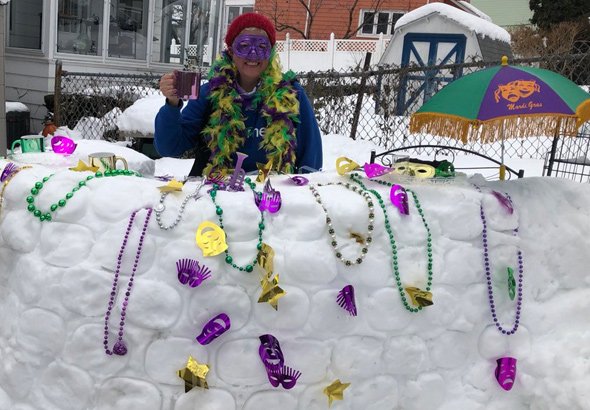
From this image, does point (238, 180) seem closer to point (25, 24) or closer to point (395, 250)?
point (395, 250)

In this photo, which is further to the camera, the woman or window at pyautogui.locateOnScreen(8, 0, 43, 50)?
window at pyautogui.locateOnScreen(8, 0, 43, 50)

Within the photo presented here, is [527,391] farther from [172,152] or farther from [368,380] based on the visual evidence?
[172,152]

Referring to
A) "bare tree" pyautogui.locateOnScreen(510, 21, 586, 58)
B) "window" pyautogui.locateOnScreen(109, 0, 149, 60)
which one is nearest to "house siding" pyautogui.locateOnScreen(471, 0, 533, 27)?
"bare tree" pyautogui.locateOnScreen(510, 21, 586, 58)

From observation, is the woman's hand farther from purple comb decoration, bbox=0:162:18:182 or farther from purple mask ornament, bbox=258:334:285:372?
purple mask ornament, bbox=258:334:285:372

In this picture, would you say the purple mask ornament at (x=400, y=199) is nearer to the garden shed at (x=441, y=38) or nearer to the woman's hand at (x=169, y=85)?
the woman's hand at (x=169, y=85)

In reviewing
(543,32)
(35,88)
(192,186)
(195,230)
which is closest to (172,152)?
(192,186)

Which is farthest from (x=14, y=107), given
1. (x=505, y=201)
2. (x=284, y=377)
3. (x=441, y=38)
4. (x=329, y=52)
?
(x=329, y=52)

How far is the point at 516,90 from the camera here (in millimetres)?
2326

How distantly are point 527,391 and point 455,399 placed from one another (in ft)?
0.85

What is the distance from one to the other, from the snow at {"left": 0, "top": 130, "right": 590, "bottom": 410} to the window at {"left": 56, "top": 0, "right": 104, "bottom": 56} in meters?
8.72

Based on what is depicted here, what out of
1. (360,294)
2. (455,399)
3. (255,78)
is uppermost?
(255,78)

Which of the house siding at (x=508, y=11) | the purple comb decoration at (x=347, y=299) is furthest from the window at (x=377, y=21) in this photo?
the purple comb decoration at (x=347, y=299)

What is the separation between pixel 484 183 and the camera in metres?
2.40

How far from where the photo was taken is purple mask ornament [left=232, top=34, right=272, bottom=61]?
2.51 metres
